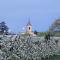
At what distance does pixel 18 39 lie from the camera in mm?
11031

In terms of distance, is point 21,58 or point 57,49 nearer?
point 21,58

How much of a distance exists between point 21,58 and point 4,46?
1.72 meters

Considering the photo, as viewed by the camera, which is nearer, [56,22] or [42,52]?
[42,52]

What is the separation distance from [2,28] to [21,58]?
5.33 feet

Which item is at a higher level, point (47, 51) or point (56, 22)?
point (56, 22)

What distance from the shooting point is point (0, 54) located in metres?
8.65

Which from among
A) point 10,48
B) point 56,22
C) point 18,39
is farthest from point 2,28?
point 56,22

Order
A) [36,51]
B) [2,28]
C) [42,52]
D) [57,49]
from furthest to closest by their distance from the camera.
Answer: [57,49] < [42,52] < [36,51] < [2,28]

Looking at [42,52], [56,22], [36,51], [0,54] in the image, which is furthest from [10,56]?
[56,22]

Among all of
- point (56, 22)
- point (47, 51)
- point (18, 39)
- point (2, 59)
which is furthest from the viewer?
point (56, 22)

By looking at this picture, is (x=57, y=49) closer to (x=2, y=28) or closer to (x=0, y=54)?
(x=2, y=28)

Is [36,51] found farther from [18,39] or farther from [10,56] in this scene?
[10,56]

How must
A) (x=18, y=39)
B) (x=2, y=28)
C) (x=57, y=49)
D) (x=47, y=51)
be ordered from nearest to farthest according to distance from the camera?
1. (x=18, y=39)
2. (x=2, y=28)
3. (x=47, y=51)
4. (x=57, y=49)

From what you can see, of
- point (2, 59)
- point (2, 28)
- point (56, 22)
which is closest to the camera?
point (2, 59)
